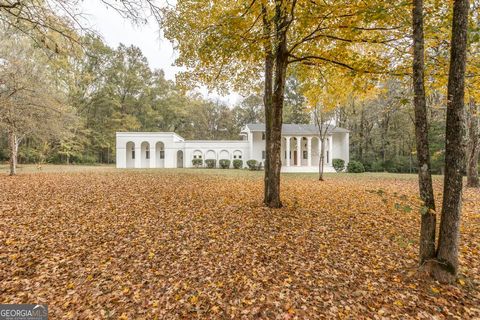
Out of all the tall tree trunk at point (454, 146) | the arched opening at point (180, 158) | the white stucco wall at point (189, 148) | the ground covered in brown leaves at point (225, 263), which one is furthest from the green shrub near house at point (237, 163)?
the tall tree trunk at point (454, 146)

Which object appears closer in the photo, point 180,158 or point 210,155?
point 210,155

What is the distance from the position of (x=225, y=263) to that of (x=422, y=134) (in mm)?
3770

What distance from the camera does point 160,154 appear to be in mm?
31062

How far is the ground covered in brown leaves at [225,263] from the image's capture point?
309cm

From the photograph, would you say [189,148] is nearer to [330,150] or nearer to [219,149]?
[219,149]

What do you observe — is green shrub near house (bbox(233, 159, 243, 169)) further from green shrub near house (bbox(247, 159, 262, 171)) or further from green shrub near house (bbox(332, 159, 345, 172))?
green shrub near house (bbox(332, 159, 345, 172))

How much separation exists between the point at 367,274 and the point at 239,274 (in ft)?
6.78

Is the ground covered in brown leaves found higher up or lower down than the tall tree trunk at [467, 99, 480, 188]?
lower down

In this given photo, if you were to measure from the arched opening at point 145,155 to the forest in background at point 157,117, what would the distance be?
8.55 m

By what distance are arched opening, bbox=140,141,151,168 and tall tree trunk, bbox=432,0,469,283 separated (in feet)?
101

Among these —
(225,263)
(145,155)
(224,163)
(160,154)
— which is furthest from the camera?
(160,154)

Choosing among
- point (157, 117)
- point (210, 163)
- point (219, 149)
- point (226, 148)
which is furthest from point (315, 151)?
point (157, 117)

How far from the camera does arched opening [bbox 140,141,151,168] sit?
30.2m

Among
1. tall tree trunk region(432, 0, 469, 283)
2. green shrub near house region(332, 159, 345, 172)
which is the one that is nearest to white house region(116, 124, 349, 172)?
green shrub near house region(332, 159, 345, 172)
